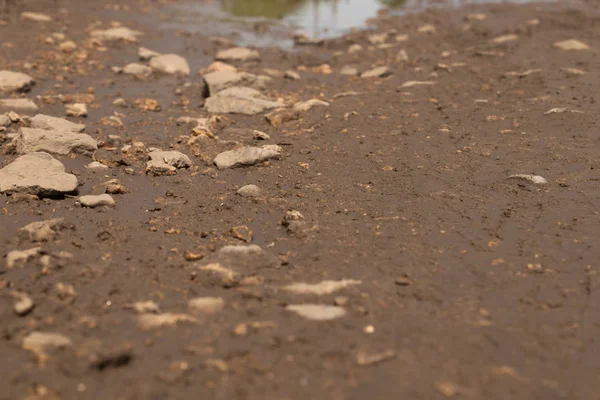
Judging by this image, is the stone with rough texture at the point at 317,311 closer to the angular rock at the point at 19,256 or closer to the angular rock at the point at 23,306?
the angular rock at the point at 23,306

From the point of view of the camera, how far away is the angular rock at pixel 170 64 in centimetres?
721

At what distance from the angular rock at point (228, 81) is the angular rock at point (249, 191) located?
239 centimetres

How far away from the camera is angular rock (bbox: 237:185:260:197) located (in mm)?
3957

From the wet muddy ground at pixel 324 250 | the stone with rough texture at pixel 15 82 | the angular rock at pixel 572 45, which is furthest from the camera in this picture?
the angular rock at pixel 572 45

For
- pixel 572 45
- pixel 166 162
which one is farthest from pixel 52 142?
pixel 572 45

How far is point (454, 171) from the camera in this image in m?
4.31

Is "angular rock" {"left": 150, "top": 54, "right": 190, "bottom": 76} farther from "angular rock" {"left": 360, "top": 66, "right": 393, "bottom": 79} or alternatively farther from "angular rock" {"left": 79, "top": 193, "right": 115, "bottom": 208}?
"angular rock" {"left": 79, "top": 193, "right": 115, "bottom": 208}

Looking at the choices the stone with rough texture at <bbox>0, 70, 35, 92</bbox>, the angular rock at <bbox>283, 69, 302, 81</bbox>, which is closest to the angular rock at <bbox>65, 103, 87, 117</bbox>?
the stone with rough texture at <bbox>0, 70, 35, 92</bbox>

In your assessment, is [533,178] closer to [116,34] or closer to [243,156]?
[243,156]

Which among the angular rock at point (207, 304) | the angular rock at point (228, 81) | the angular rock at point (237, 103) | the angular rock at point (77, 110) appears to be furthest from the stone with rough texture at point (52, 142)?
the angular rock at point (207, 304)

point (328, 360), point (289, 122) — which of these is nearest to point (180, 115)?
point (289, 122)

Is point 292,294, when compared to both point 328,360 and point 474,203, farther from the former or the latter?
point 474,203

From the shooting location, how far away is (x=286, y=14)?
38.8ft

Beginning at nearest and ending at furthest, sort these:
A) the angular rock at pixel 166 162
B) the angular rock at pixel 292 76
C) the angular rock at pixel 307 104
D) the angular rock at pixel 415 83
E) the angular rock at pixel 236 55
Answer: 1. the angular rock at pixel 166 162
2. the angular rock at pixel 307 104
3. the angular rock at pixel 415 83
4. the angular rock at pixel 292 76
5. the angular rock at pixel 236 55
